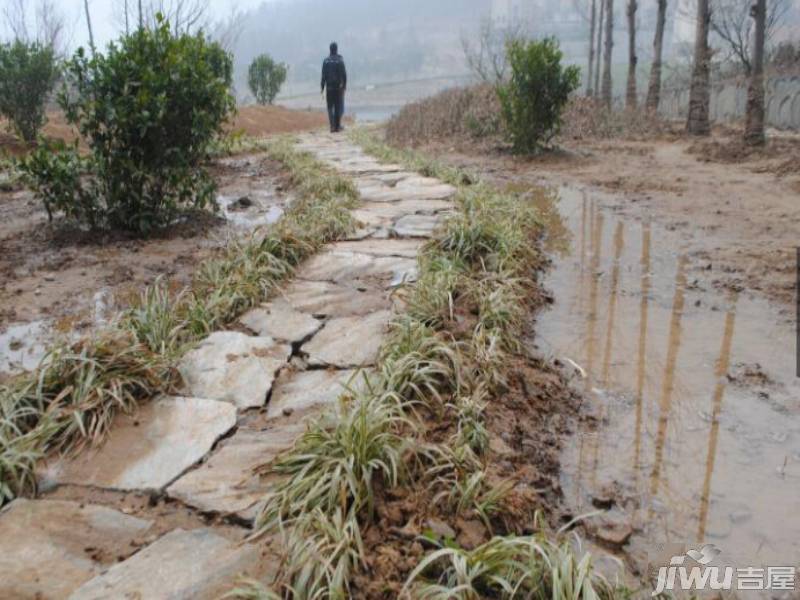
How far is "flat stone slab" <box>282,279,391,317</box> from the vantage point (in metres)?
3.04

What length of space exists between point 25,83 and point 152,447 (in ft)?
32.3

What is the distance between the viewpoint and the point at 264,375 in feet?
7.89

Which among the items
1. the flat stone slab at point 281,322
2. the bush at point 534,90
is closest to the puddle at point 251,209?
the flat stone slab at point 281,322

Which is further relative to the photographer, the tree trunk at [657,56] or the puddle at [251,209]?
the tree trunk at [657,56]

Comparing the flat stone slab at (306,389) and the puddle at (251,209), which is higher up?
the puddle at (251,209)

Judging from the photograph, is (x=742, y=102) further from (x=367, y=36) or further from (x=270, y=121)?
(x=367, y=36)

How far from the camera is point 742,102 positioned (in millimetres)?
15578

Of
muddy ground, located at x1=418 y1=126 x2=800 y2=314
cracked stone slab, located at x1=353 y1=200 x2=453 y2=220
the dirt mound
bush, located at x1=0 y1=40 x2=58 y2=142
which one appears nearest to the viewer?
muddy ground, located at x1=418 y1=126 x2=800 y2=314

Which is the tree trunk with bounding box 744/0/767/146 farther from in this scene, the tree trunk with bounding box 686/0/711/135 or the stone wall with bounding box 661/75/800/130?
the stone wall with bounding box 661/75/800/130

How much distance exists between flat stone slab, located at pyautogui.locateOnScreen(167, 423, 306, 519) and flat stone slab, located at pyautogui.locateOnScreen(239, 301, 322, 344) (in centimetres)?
74

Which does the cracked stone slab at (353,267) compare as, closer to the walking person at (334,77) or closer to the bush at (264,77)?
the walking person at (334,77)

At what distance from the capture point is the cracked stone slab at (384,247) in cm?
391

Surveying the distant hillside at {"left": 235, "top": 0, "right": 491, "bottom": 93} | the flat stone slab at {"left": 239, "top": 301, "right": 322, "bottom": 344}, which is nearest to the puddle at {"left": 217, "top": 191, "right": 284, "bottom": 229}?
the flat stone slab at {"left": 239, "top": 301, "right": 322, "bottom": 344}

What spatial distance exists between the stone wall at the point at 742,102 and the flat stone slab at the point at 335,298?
1280 cm
